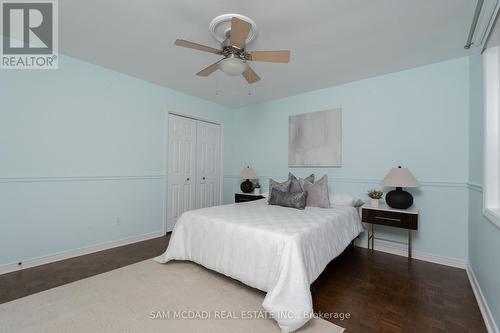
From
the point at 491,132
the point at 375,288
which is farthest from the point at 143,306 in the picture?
the point at 491,132

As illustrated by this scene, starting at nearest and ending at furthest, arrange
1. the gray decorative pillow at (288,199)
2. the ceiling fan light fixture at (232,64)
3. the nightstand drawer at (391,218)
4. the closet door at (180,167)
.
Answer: the ceiling fan light fixture at (232,64)
the nightstand drawer at (391,218)
the gray decorative pillow at (288,199)
the closet door at (180,167)

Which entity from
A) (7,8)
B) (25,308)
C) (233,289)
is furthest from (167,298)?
(7,8)

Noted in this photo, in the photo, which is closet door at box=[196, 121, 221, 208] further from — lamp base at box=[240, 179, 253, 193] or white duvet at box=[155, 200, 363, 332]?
white duvet at box=[155, 200, 363, 332]

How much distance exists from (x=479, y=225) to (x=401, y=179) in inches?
31.9

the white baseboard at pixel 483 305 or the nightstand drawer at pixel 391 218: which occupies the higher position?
the nightstand drawer at pixel 391 218

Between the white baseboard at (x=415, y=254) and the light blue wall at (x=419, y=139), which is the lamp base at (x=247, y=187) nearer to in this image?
the light blue wall at (x=419, y=139)

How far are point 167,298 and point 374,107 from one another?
3.52 meters

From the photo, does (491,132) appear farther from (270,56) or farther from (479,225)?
(270,56)

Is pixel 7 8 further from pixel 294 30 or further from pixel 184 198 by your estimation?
pixel 184 198

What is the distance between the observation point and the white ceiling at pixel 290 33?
6.16 ft

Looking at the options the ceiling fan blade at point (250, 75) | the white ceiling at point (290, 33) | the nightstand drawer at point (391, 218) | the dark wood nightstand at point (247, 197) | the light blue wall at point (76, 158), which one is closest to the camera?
the white ceiling at point (290, 33)

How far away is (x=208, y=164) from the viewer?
4.66 meters

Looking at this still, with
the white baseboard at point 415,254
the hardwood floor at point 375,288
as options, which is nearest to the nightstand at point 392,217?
the white baseboard at point 415,254

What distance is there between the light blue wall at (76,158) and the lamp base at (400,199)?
3.47 metres
